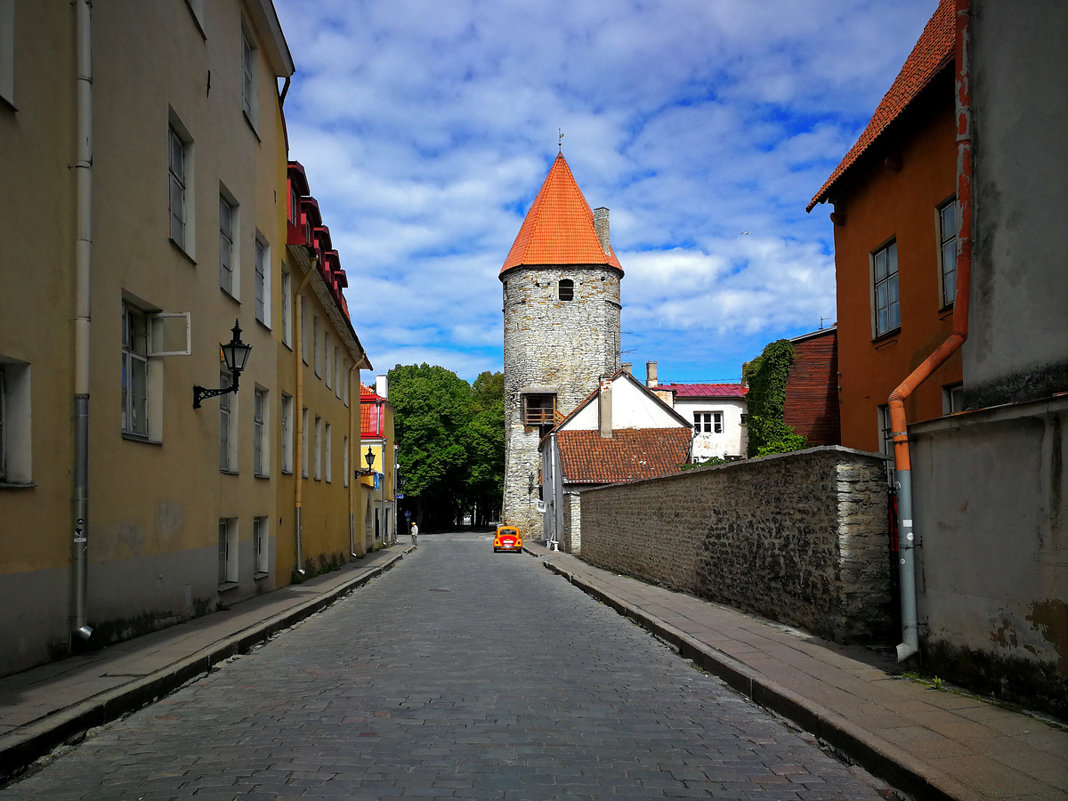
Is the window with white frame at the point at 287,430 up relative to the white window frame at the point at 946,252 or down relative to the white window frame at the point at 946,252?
down

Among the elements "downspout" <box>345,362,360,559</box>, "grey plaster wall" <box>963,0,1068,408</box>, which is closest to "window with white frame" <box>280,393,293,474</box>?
"downspout" <box>345,362,360,559</box>

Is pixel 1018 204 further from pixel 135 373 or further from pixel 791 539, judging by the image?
pixel 135 373

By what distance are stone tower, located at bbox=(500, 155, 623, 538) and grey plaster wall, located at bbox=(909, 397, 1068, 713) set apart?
4531cm

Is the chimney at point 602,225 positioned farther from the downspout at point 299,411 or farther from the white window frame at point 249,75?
the white window frame at point 249,75

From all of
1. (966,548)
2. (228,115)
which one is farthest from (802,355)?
(966,548)

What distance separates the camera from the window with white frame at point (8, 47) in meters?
7.75

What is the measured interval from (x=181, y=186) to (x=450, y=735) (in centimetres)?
907

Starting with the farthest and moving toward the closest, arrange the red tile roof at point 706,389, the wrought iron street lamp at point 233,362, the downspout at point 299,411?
the red tile roof at point 706,389, the downspout at point 299,411, the wrought iron street lamp at point 233,362

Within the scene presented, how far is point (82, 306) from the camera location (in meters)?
8.70

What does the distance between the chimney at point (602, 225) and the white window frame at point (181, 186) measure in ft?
151

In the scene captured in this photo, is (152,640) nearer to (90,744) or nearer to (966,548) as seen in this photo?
(90,744)

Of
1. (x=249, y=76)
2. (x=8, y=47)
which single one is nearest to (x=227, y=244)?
(x=249, y=76)

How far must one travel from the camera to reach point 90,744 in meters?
5.89

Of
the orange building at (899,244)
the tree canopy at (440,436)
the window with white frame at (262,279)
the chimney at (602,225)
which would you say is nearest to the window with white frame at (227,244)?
the window with white frame at (262,279)
